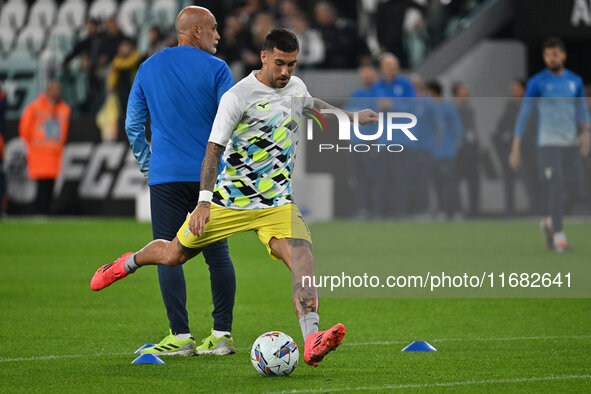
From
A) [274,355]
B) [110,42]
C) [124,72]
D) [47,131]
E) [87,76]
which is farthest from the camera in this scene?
[110,42]

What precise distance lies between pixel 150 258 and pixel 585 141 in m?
7.02

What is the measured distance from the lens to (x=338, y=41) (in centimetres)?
A: 2206

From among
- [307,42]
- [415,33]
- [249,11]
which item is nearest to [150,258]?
[307,42]

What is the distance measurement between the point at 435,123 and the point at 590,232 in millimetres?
2119

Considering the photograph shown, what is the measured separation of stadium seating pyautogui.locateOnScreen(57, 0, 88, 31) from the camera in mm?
24703

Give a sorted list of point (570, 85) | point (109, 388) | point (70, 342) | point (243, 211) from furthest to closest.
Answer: point (570, 85) → point (70, 342) → point (243, 211) → point (109, 388)

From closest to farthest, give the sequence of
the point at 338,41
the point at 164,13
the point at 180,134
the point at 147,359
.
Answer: the point at 147,359 < the point at 180,134 < the point at 338,41 < the point at 164,13

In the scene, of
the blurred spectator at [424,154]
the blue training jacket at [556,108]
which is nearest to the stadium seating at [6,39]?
the blurred spectator at [424,154]

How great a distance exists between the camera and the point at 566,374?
6.27 m

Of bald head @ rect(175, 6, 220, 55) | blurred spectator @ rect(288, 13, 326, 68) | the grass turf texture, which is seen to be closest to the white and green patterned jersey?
bald head @ rect(175, 6, 220, 55)

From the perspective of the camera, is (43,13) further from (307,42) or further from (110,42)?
(307,42)

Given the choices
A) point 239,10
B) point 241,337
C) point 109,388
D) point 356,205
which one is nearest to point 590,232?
point 356,205

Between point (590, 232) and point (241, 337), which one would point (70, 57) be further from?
point (241, 337)

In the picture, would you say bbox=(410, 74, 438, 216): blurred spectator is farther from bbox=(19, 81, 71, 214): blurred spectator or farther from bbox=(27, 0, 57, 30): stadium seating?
A: bbox=(27, 0, 57, 30): stadium seating
